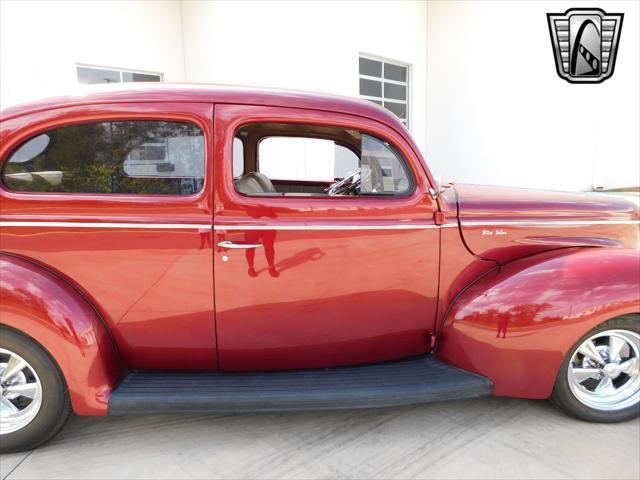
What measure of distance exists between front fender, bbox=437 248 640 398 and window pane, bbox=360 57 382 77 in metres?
7.09

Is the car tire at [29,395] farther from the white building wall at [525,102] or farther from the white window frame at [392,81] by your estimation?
the white building wall at [525,102]

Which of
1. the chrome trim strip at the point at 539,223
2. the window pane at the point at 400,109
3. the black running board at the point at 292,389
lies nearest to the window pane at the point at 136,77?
the window pane at the point at 400,109

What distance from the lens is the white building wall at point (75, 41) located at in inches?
233

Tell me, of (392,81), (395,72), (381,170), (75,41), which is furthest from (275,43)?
(381,170)

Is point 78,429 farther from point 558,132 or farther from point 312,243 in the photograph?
point 558,132

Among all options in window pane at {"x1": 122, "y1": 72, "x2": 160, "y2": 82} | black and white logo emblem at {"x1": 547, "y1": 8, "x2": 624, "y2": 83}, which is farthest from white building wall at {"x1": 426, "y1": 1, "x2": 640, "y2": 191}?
window pane at {"x1": 122, "y1": 72, "x2": 160, "y2": 82}

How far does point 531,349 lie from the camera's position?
7.64ft

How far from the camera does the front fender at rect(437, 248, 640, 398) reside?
2.32m

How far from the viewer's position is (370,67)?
346 inches

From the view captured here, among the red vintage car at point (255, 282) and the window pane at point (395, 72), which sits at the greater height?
the window pane at point (395, 72)

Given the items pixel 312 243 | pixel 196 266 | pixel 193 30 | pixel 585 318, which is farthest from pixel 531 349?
pixel 193 30

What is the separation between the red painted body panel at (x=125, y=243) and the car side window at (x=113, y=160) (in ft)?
0.15

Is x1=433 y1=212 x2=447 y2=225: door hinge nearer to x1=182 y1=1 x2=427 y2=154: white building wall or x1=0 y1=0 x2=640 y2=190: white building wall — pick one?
x1=182 y1=1 x2=427 y2=154: white building wall

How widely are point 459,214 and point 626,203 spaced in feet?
4.38
